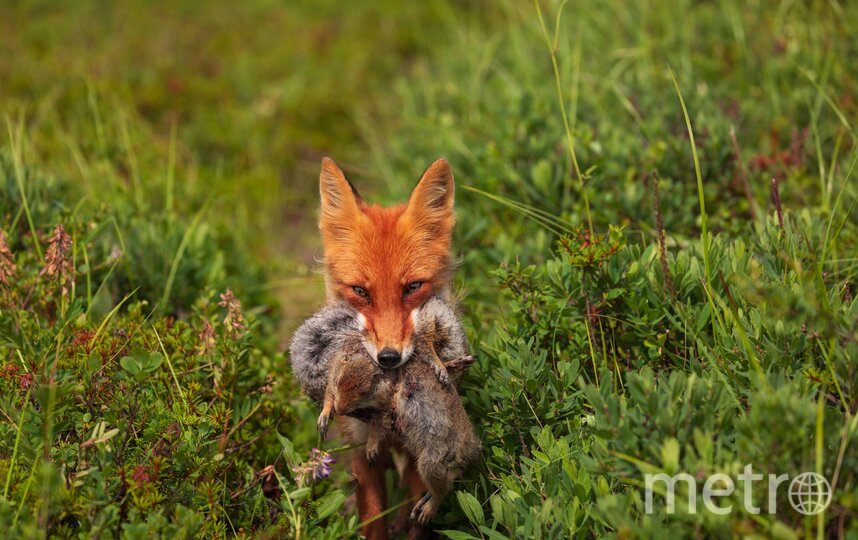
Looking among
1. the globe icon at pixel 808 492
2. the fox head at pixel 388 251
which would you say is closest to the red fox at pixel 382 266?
the fox head at pixel 388 251

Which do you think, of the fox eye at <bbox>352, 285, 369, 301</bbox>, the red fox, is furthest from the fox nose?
the fox eye at <bbox>352, 285, 369, 301</bbox>

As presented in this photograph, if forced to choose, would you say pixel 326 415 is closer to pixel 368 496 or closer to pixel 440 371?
pixel 440 371

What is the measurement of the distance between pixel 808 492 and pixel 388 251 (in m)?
2.18

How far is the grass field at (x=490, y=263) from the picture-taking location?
2846 millimetres

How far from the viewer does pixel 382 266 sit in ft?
12.4

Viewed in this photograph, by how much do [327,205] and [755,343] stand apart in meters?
2.35

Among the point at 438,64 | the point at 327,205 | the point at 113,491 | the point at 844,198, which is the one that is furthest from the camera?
the point at 438,64

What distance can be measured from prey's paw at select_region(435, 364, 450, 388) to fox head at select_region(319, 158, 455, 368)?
185mm

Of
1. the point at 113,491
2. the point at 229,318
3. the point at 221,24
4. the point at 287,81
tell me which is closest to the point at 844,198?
the point at 229,318

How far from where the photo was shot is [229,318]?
3697mm

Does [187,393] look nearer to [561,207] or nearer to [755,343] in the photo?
[755,343]

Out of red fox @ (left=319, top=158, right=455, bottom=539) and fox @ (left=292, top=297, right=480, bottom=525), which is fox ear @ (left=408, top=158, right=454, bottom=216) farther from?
fox @ (left=292, top=297, right=480, bottom=525)

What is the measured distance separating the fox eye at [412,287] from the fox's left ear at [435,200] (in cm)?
39

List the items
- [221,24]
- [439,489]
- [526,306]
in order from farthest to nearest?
[221,24], [526,306], [439,489]
